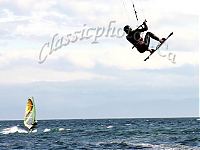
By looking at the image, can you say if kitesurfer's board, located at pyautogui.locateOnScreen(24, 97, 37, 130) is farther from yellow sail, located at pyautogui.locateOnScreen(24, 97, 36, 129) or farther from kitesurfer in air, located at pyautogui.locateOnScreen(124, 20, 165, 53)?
kitesurfer in air, located at pyautogui.locateOnScreen(124, 20, 165, 53)

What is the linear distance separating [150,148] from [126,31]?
22.4 meters

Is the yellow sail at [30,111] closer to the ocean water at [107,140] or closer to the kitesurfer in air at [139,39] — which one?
the ocean water at [107,140]

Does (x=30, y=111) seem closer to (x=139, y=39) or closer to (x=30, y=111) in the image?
(x=30, y=111)

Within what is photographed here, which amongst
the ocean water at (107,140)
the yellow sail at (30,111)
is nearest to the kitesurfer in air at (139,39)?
the ocean water at (107,140)

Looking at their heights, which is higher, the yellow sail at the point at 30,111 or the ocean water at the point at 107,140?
the yellow sail at the point at 30,111

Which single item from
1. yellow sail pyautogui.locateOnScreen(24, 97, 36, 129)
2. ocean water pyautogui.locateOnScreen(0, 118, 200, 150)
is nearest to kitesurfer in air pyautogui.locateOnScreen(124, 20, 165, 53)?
ocean water pyautogui.locateOnScreen(0, 118, 200, 150)

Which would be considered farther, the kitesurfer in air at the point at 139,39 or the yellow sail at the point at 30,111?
the yellow sail at the point at 30,111

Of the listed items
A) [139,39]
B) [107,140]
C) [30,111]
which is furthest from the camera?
[30,111]

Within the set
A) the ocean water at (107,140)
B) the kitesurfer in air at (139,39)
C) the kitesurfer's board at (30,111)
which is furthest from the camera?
the kitesurfer's board at (30,111)

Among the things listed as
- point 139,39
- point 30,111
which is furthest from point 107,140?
point 139,39

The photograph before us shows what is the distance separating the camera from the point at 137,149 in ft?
153

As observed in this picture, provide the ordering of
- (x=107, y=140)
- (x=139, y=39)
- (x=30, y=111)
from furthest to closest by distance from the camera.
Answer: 1. (x=30, y=111)
2. (x=107, y=140)
3. (x=139, y=39)

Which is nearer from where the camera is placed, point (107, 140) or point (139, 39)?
point (139, 39)

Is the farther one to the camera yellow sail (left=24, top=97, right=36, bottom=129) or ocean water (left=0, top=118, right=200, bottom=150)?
yellow sail (left=24, top=97, right=36, bottom=129)
